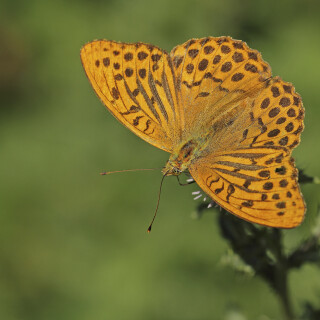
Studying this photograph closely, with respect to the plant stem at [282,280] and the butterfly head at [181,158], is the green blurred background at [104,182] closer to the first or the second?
the plant stem at [282,280]

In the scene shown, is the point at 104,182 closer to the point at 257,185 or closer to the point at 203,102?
the point at 203,102

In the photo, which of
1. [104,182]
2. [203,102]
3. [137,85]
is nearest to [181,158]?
[203,102]

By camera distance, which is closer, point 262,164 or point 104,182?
point 262,164

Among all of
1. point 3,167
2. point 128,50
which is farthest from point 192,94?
point 3,167

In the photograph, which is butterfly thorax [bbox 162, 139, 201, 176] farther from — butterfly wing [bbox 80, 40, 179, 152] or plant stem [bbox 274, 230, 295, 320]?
plant stem [bbox 274, 230, 295, 320]

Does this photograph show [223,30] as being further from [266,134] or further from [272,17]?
[266,134]

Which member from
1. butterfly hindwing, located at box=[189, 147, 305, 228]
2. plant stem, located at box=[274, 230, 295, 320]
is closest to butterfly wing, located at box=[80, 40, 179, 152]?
butterfly hindwing, located at box=[189, 147, 305, 228]
